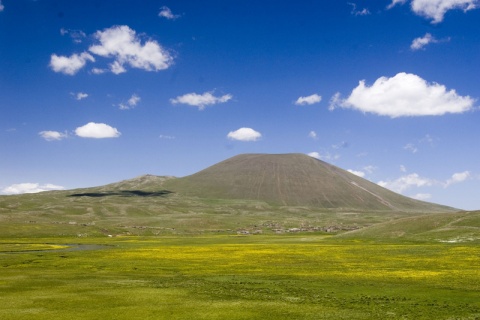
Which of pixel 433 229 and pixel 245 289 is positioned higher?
pixel 433 229

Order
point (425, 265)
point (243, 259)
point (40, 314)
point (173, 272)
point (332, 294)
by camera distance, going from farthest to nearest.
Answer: point (243, 259)
point (425, 265)
point (173, 272)
point (332, 294)
point (40, 314)

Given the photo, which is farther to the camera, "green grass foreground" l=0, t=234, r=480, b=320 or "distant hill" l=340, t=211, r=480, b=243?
"distant hill" l=340, t=211, r=480, b=243

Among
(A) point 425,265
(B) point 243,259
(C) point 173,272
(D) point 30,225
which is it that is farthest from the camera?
(D) point 30,225

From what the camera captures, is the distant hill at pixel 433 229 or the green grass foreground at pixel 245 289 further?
the distant hill at pixel 433 229

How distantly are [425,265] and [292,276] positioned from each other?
2707 centimetres

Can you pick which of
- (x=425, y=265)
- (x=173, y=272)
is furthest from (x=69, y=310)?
(x=425, y=265)

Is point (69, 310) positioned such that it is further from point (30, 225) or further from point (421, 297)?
point (30, 225)

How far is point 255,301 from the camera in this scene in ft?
135

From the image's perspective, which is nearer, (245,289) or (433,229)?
(245,289)

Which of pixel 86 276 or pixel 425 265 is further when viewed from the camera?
pixel 425 265

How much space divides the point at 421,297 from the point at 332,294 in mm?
8970

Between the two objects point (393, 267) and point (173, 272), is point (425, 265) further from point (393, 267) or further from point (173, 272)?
point (173, 272)

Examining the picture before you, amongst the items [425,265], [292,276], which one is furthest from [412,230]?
[292,276]

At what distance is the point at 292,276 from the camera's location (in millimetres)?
58656
